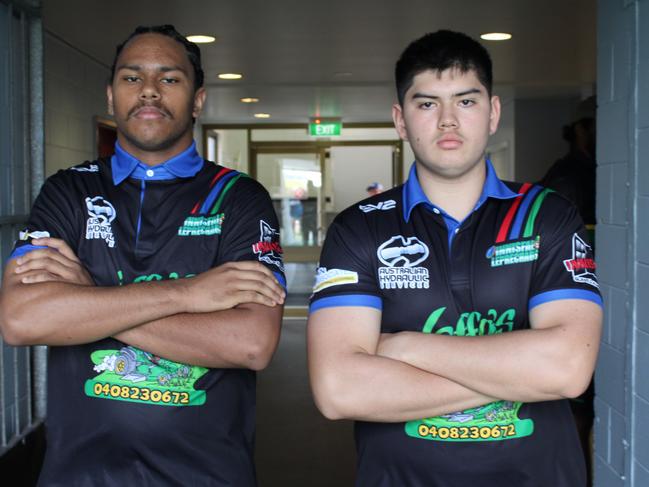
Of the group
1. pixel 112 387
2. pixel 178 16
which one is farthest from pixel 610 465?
pixel 178 16

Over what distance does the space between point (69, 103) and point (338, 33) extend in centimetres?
222

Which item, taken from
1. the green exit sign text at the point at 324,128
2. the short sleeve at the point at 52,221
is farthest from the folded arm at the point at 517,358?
the green exit sign text at the point at 324,128

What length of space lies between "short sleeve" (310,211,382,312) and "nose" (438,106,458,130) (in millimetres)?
262

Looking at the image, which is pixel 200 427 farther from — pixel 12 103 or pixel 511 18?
pixel 511 18

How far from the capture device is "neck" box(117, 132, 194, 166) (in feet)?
6.27

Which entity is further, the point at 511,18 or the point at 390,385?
the point at 511,18

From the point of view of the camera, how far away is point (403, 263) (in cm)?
169

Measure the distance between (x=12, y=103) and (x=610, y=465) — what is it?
3.24 m

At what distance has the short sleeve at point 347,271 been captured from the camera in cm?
167

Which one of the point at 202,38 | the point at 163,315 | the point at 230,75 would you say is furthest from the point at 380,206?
the point at 230,75

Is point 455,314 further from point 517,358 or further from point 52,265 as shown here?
point 52,265

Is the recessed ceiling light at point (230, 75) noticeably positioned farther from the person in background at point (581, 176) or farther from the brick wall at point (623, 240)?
the brick wall at point (623, 240)

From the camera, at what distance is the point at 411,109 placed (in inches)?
69.2

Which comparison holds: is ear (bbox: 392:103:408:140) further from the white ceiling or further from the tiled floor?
the white ceiling
